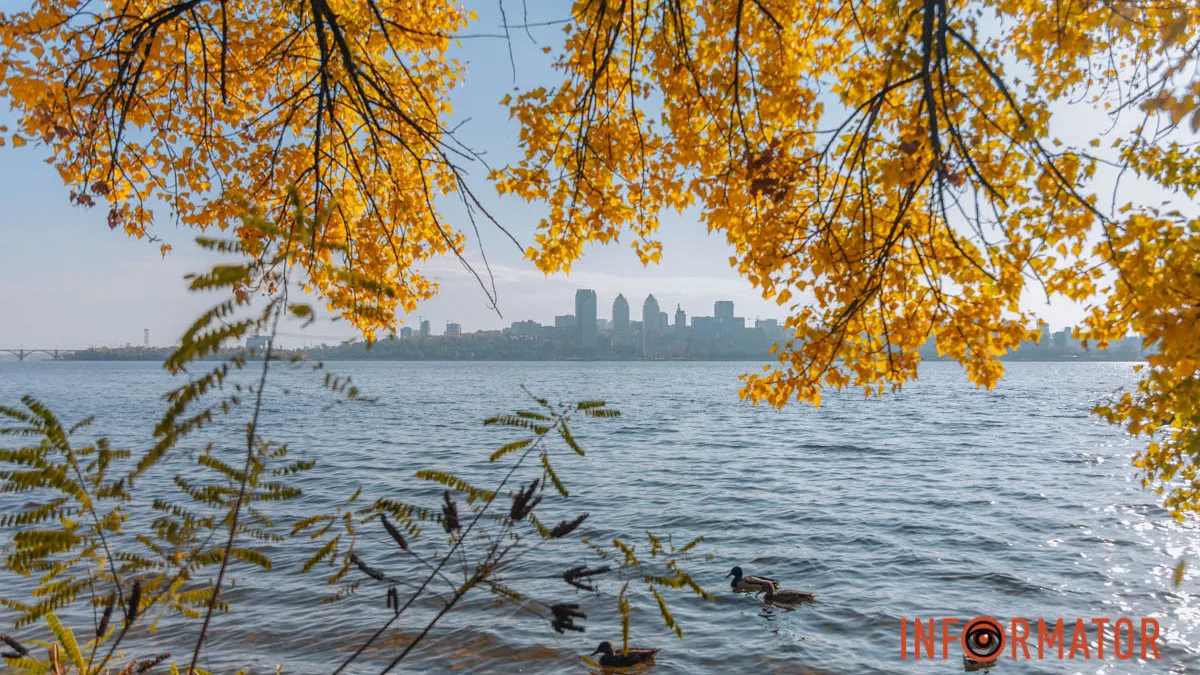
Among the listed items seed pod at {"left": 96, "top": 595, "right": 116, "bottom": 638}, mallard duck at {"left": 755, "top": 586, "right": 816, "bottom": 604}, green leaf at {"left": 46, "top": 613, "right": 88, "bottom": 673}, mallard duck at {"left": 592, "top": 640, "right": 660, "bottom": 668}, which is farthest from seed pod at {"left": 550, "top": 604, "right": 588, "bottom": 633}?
mallard duck at {"left": 755, "top": 586, "right": 816, "bottom": 604}

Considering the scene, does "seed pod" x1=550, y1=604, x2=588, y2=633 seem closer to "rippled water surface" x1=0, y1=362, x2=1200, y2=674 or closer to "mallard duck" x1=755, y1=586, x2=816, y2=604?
"rippled water surface" x1=0, y1=362, x2=1200, y2=674

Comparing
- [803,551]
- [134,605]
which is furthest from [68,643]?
[803,551]

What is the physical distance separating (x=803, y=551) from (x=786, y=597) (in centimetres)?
252

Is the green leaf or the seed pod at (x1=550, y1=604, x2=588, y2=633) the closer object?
the seed pod at (x1=550, y1=604, x2=588, y2=633)

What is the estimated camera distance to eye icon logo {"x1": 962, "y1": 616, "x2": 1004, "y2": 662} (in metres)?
8.19

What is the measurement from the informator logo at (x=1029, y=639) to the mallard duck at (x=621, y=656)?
292cm

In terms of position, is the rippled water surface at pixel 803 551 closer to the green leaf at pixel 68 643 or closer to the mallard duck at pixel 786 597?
the mallard duck at pixel 786 597

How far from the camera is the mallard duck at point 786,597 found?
9.71 meters

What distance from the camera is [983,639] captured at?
27.9 feet

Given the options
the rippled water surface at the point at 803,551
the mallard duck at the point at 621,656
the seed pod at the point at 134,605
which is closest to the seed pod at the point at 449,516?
the rippled water surface at the point at 803,551

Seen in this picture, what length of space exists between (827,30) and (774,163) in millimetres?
1602

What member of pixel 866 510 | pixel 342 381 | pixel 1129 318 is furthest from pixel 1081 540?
pixel 342 381

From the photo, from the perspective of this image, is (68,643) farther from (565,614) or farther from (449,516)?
(565,614)

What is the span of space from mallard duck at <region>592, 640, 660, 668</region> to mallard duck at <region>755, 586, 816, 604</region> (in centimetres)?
237
